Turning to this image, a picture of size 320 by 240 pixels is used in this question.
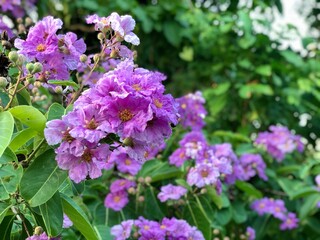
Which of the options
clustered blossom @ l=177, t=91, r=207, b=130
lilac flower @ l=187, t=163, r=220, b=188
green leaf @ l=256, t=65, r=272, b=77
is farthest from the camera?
green leaf @ l=256, t=65, r=272, b=77

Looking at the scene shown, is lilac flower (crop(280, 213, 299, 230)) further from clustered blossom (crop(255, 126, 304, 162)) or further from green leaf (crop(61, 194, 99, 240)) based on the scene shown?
green leaf (crop(61, 194, 99, 240))

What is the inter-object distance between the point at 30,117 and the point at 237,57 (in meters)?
2.35

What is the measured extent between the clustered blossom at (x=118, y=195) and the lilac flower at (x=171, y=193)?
145 mm

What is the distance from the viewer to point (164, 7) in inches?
131

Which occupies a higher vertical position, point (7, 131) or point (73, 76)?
point (7, 131)

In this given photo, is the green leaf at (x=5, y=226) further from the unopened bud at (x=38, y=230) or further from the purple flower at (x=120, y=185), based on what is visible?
the purple flower at (x=120, y=185)

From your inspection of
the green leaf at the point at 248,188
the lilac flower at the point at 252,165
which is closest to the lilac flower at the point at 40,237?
the green leaf at the point at 248,188

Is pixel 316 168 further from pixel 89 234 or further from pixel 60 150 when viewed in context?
pixel 60 150

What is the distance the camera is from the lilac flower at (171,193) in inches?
67.2

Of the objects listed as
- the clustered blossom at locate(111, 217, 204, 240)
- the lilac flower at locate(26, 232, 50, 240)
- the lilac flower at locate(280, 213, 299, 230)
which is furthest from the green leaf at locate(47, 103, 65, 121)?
the lilac flower at locate(280, 213, 299, 230)

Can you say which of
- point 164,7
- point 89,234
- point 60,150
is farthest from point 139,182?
point 164,7

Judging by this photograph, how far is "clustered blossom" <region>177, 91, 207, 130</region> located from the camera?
2090mm

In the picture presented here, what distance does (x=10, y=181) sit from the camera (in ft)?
3.59

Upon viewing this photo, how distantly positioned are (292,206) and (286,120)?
82 centimetres
